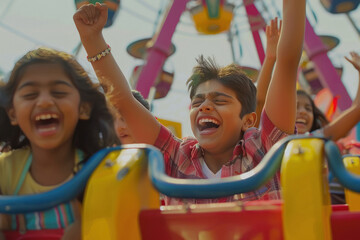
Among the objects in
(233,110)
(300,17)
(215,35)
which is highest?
(215,35)

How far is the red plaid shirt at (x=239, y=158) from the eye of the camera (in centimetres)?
113

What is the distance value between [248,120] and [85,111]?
0.54 m

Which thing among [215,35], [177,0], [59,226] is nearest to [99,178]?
[59,226]

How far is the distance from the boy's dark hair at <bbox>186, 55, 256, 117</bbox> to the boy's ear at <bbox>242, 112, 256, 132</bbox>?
0.01 m

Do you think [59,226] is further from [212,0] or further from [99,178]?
[212,0]

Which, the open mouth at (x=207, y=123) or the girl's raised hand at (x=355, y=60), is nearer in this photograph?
the open mouth at (x=207, y=123)

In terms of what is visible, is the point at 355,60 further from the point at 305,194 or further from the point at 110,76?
the point at 305,194

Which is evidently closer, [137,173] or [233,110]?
[137,173]

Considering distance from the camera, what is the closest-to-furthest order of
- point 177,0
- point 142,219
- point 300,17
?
1. point 142,219
2. point 300,17
3. point 177,0

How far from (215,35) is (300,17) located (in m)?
3.92

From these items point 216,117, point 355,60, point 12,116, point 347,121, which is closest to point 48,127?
point 12,116

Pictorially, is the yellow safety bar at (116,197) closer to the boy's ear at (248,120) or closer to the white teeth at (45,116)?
the white teeth at (45,116)

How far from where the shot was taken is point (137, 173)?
687 mm

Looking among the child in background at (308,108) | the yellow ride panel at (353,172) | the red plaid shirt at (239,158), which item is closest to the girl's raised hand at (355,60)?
the child in background at (308,108)
